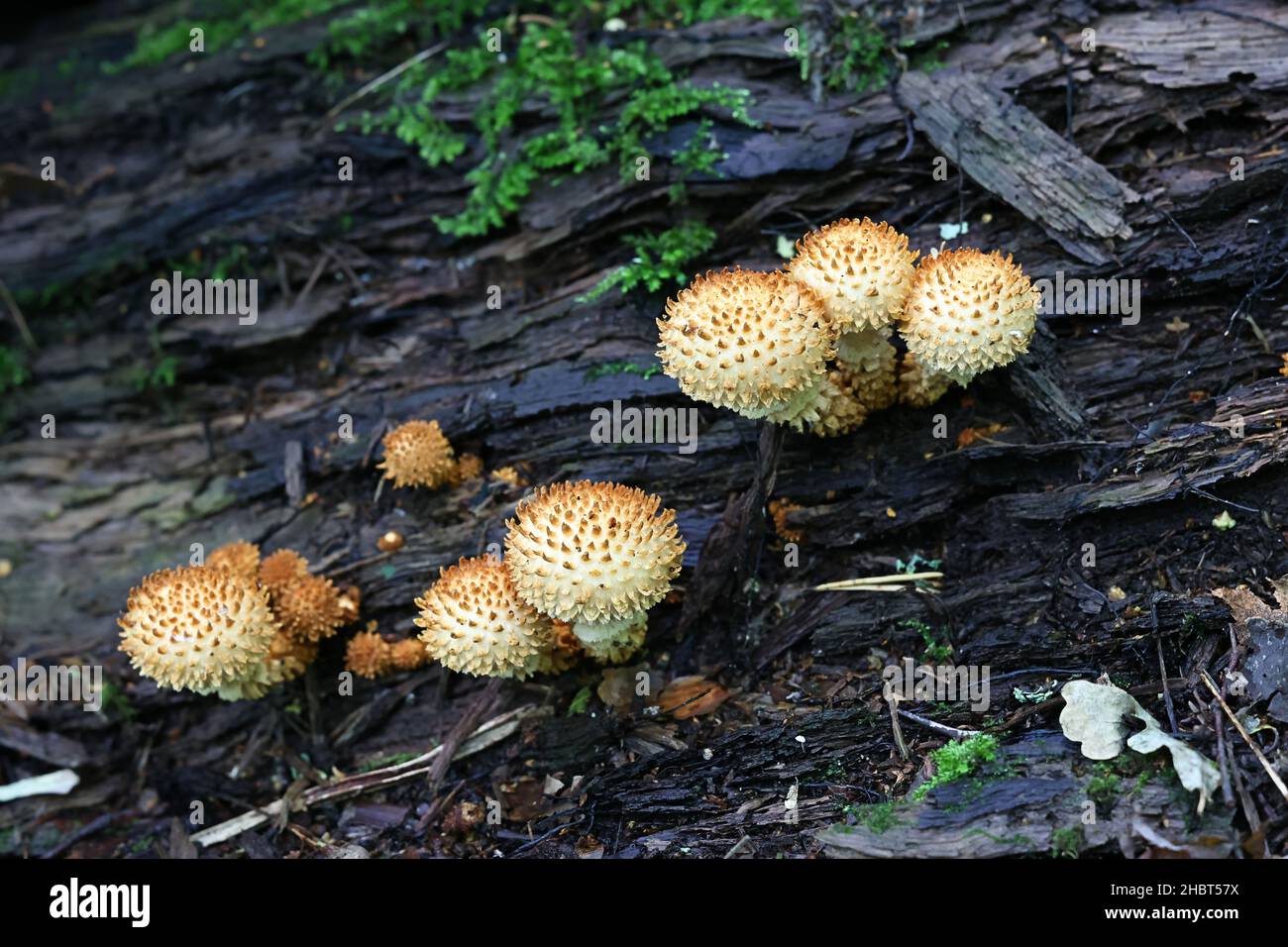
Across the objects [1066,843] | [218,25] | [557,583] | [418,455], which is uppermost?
[218,25]

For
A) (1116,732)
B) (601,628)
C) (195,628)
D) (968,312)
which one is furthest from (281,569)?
(1116,732)

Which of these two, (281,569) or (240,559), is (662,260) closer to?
(281,569)

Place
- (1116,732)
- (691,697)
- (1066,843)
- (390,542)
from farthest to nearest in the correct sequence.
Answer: (390,542)
(691,697)
(1116,732)
(1066,843)

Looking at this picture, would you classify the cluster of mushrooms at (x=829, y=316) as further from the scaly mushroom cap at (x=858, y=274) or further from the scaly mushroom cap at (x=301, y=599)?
the scaly mushroom cap at (x=301, y=599)

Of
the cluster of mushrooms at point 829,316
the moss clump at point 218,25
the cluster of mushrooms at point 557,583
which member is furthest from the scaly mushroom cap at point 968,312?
the moss clump at point 218,25

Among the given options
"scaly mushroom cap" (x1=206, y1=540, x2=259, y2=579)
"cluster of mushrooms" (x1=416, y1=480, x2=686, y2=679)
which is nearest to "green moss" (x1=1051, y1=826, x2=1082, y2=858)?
"cluster of mushrooms" (x1=416, y1=480, x2=686, y2=679)

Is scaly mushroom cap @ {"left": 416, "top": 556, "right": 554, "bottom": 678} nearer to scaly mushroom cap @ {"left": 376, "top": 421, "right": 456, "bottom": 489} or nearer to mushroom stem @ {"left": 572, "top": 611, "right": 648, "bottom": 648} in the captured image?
mushroom stem @ {"left": 572, "top": 611, "right": 648, "bottom": 648}
